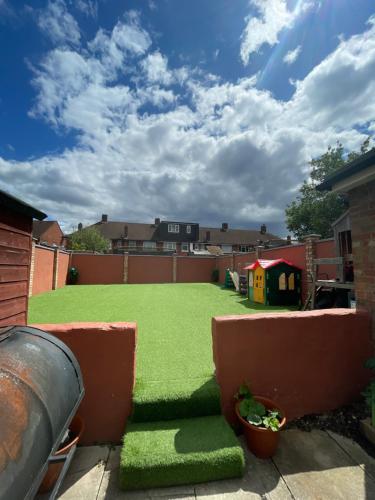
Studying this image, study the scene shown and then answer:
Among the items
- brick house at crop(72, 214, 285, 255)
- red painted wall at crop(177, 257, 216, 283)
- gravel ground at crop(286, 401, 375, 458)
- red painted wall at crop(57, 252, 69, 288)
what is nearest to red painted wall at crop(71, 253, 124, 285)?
red painted wall at crop(57, 252, 69, 288)

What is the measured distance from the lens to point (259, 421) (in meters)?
2.31

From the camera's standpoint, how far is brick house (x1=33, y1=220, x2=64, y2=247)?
97.6 feet

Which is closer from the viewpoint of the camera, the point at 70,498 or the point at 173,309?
the point at 70,498

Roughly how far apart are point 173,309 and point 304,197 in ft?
71.5

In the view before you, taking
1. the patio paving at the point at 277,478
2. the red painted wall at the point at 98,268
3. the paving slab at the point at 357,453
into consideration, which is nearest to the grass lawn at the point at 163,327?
the patio paving at the point at 277,478

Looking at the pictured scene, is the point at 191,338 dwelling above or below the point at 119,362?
below

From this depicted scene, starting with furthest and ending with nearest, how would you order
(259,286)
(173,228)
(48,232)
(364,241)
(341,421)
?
(173,228) < (48,232) < (259,286) < (364,241) < (341,421)

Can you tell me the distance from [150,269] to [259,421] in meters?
18.1

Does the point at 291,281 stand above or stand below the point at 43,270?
below

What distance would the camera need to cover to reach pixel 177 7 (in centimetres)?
525

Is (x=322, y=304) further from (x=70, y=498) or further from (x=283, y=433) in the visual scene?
(x=70, y=498)

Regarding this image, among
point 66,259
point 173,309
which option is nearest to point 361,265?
point 173,309

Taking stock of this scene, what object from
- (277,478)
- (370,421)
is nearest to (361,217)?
(370,421)

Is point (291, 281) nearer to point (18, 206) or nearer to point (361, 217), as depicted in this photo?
point (361, 217)
